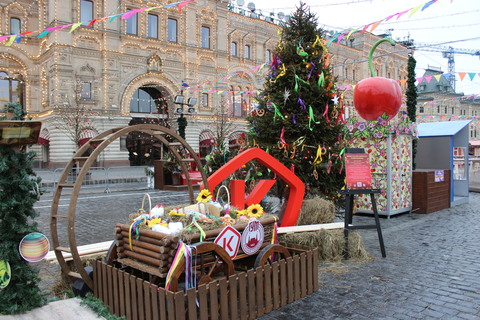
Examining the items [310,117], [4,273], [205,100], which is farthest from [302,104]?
[205,100]

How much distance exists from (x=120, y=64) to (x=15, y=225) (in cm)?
2927

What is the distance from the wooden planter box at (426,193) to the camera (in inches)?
440

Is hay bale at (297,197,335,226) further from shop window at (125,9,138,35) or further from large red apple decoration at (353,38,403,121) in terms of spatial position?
shop window at (125,9,138,35)

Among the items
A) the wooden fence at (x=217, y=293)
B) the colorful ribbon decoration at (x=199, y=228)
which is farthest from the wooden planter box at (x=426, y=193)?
the colorful ribbon decoration at (x=199, y=228)

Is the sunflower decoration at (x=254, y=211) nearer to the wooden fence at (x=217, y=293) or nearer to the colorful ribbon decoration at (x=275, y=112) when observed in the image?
the wooden fence at (x=217, y=293)

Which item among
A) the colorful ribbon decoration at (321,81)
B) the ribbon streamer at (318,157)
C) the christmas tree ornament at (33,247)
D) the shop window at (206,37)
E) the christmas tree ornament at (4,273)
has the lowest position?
the christmas tree ornament at (4,273)

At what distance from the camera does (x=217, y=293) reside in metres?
3.88

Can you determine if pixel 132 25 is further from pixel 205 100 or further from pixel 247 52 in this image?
pixel 247 52

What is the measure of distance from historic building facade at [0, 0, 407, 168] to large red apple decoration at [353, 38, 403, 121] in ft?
60.9

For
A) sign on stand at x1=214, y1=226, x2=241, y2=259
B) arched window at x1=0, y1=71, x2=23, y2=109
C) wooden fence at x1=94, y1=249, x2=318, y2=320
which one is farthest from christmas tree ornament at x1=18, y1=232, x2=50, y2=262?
arched window at x1=0, y1=71, x2=23, y2=109

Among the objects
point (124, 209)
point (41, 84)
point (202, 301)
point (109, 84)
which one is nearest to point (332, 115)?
point (202, 301)

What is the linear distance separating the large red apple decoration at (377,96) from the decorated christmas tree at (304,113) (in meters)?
1.43

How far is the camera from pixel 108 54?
98.6ft

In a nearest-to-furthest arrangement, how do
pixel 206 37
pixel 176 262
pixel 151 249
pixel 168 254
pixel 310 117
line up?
pixel 176 262 → pixel 168 254 → pixel 151 249 → pixel 310 117 → pixel 206 37
